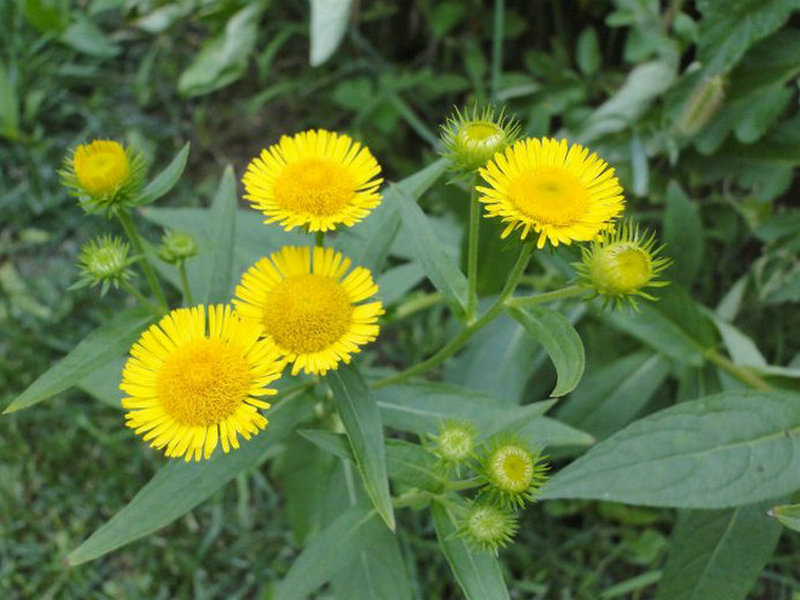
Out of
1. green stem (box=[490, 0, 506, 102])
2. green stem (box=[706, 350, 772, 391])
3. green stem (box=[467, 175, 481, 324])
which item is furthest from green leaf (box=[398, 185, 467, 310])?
green stem (box=[490, 0, 506, 102])

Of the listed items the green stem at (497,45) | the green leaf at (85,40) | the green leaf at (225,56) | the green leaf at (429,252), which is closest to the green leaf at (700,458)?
the green leaf at (429,252)

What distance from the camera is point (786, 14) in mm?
1741

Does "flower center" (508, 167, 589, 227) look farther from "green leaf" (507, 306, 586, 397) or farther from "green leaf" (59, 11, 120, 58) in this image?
"green leaf" (59, 11, 120, 58)

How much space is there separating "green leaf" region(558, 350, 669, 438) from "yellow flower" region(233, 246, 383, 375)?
876mm

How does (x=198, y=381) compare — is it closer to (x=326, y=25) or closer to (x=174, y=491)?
(x=174, y=491)

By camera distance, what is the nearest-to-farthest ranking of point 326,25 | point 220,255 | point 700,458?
1. point 700,458
2. point 220,255
3. point 326,25

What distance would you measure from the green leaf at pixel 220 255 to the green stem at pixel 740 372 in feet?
3.26

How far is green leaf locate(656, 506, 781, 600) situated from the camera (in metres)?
1.46

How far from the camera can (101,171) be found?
1.28m

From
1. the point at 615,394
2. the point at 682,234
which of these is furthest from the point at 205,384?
the point at 682,234

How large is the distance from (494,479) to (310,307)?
340 mm

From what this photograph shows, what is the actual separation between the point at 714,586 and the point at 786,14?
1.11m

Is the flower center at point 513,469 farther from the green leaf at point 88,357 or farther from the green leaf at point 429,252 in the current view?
the green leaf at point 88,357

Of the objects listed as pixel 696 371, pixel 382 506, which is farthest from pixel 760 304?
pixel 382 506
